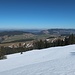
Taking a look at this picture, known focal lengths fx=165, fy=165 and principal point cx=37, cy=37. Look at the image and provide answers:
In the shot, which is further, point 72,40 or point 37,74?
point 72,40

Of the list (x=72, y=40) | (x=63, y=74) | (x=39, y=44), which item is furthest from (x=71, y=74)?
(x=39, y=44)

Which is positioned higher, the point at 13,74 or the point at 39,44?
the point at 13,74

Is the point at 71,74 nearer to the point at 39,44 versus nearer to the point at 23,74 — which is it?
the point at 23,74

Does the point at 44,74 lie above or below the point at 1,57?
above

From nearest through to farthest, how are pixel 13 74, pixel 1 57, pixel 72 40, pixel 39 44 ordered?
1. pixel 13 74
2. pixel 1 57
3. pixel 72 40
4. pixel 39 44

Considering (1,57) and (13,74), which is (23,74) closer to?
(13,74)

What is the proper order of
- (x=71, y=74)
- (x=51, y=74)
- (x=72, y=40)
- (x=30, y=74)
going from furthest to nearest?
(x=72, y=40) → (x=30, y=74) → (x=51, y=74) → (x=71, y=74)

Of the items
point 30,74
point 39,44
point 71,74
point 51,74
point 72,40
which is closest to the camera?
point 71,74

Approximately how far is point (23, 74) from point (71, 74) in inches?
198

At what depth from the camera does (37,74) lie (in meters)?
15.3

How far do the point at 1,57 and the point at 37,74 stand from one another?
3082 cm

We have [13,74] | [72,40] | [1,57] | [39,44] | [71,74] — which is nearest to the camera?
[71,74]

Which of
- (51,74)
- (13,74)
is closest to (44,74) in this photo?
(51,74)

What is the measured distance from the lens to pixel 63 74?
46.1ft
